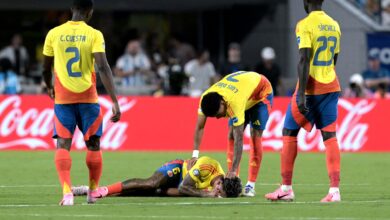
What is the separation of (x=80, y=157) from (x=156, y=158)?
1629 millimetres

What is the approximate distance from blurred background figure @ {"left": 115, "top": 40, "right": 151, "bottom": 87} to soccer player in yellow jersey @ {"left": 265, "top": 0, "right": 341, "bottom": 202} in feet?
51.1

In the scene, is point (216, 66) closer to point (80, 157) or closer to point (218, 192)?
point (80, 157)

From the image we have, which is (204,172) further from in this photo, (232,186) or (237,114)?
(237,114)

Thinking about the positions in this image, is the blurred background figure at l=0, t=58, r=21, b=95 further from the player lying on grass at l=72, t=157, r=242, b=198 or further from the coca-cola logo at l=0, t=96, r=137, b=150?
the player lying on grass at l=72, t=157, r=242, b=198

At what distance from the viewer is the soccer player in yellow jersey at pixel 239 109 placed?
14781 millimetres

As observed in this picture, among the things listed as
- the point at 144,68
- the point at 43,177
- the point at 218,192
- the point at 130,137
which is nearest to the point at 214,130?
the point at 130,137

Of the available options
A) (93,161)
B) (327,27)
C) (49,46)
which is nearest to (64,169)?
(93,161)

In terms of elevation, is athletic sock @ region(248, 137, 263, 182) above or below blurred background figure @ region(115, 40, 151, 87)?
below

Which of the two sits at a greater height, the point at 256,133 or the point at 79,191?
the point at 256,133

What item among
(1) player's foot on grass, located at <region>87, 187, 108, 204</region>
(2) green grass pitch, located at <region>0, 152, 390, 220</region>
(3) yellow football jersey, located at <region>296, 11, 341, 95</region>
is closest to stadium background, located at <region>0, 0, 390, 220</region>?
(2) green grass pitch, located at <region>0, 152, 390, 220</region>

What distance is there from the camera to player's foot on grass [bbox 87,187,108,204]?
14250 mm

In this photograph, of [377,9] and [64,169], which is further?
[377,9]

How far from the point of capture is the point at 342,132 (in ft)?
86.7

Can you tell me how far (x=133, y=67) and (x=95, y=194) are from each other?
1567cm
